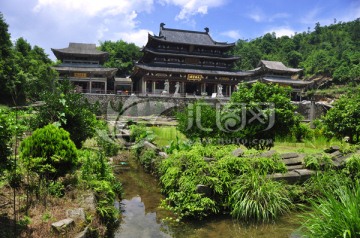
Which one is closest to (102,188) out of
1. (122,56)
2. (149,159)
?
(149,159)

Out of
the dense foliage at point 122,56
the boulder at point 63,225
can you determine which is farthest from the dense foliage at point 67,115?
the dense foliage at point 122,56

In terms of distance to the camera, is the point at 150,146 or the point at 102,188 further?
the point at 150,146

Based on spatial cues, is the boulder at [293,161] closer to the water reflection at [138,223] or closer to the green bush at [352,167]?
the green bush at [352,167]

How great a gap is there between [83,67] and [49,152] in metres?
32.8

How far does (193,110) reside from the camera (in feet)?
37.4

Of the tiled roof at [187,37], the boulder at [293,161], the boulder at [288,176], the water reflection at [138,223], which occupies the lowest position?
the water reflection at [138,223]

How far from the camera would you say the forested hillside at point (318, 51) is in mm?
63500

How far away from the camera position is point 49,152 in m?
6.29

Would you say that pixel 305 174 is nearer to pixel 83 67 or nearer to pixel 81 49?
pixel 83 67

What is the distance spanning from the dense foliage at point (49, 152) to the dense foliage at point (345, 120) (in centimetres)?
1050

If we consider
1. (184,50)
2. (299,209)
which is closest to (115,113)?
(184,50)

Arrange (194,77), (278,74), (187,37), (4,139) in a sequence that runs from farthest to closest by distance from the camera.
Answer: (278,74), (187,37), (194,77), (4,139)

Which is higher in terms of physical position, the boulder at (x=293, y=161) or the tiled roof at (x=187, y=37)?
the tiled roof at (x=187, y=37)

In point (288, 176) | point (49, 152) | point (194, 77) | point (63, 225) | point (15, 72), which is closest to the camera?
point (63, 225)
